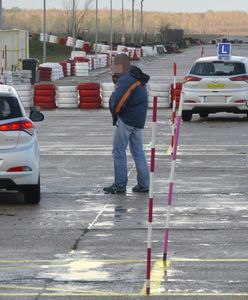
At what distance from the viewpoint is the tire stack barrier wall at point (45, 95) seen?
35.0 m

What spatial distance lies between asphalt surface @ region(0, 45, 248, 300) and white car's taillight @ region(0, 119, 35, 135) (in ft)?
2.99

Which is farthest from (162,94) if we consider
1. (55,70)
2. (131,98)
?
(55,70)

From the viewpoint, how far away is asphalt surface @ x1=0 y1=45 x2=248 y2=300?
9.35 meters

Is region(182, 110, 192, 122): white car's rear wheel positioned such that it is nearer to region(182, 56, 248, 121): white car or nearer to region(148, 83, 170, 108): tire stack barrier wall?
region(182, 56, 248, 121): white car

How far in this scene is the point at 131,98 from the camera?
15.2 meters

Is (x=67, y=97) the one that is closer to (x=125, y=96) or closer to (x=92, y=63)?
(x=125, y=96)

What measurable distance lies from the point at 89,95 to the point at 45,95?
1271 millimetres

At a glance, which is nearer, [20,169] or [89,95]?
[20,169]

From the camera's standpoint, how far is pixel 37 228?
12.6 metres

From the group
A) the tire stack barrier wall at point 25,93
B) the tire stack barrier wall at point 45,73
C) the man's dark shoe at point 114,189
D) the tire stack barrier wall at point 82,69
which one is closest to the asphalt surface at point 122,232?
the man's dark shoe at point 114,189

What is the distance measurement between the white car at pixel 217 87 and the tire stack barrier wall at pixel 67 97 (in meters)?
6.69

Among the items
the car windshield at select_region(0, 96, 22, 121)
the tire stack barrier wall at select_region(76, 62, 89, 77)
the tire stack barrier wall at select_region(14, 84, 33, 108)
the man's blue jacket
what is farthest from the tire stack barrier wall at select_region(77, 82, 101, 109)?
the tire stack barrier wall at select_region(76, 62, 89, 77)

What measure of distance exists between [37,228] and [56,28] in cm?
18720

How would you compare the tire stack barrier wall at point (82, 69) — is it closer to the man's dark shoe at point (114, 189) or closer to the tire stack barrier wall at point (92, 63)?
the tire stack barrier wall at point (92, 63)
